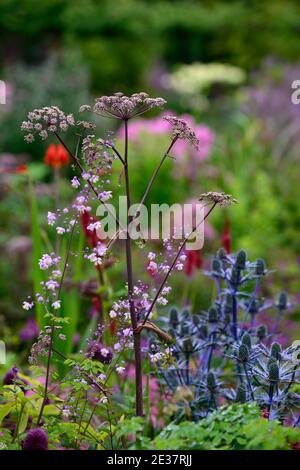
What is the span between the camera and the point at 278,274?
4.80 metres

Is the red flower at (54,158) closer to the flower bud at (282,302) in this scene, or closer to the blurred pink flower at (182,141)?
the flower bud at (282,302)

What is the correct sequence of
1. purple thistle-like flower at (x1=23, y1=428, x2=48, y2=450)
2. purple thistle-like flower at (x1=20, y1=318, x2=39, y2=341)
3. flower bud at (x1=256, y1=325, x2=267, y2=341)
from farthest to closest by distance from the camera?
purple thistle-like flower at (x1=20, y1=318, x2=39, y2=341), flower bud at (x1=256, y1=325, x2=267, y2=341), purple thistle-like flower at (x1=23, y1=428, x2=48, y2=450)

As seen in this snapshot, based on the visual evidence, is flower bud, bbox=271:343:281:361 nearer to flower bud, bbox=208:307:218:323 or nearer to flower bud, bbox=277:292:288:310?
flower bud, bbox=208:307:218:323

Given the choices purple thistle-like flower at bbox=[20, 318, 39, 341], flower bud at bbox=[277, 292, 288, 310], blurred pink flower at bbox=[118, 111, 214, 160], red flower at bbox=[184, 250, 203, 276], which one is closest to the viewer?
flower bud at bbox=[277, 292, 288, 310]

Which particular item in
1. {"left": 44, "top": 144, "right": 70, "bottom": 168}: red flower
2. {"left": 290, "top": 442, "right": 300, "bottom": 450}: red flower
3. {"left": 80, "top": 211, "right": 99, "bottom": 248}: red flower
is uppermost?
{"left": 44, "top": 144, "right": 70, "bottom": 168}: red flower

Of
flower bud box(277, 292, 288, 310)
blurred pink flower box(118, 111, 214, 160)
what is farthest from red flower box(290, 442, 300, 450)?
blurred pink flower box(118, 111, 214, 160)

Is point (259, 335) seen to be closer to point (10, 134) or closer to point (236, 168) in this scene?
point (236, 168)

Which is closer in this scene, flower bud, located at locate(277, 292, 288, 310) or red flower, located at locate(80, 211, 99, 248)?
red flower, located at locate(80, 211, 99, 248)

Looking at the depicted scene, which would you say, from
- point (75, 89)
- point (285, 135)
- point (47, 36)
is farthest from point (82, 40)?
point (285, 135)

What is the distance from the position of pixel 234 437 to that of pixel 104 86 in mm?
10886

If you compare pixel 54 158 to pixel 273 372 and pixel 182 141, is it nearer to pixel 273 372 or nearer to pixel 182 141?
pixel 273 372

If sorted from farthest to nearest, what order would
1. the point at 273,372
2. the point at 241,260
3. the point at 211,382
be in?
the point at 241,260, the point at 211,382, the point at 273,372

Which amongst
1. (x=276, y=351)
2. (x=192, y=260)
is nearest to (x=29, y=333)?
(x=192, y=260)

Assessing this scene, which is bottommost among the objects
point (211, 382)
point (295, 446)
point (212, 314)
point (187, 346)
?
point (295, 446)
